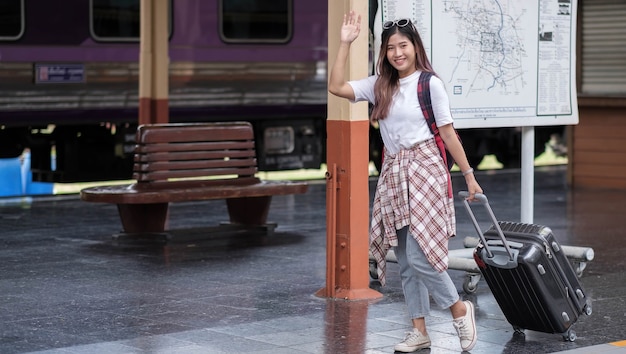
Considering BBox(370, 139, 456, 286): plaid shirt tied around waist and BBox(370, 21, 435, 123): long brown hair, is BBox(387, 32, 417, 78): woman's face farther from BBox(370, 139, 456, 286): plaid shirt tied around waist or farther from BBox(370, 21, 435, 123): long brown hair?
BBox(370, 139, 456, 286): plaid shirt tied around waist

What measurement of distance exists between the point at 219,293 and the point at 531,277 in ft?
7.89

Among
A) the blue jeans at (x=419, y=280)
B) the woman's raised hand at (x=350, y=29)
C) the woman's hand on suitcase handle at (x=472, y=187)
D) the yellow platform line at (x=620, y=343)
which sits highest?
the woman's raised hand at (x=350, y=29)

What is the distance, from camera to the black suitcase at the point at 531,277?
6648 mm

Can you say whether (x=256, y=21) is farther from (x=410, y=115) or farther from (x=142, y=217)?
(x=410, y=115)

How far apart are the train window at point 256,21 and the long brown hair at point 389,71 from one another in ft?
31.6

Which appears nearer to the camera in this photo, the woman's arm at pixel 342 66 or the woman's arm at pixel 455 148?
the woman's arm at pixel 455 148

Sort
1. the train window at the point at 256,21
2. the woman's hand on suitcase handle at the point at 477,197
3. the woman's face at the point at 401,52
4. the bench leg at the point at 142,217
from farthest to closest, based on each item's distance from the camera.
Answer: the train window at the point at 256,21 → the bench leg at the point at 142,217 → the woman's face at the point at 401,52 → the woman's hand on suitcase handle at the point at 477,197

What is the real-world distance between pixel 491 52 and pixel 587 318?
1.95 meters

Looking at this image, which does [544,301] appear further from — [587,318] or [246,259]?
[246,259]

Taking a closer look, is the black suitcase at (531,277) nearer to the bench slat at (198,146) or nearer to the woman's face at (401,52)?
the woman's face at (401,52)

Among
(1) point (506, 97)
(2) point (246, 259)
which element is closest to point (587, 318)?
(1) point (506, 97)

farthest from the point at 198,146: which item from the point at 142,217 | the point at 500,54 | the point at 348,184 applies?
the point at 500,54

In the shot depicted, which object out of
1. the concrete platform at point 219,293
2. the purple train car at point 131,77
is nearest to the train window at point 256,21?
the purple train car at point 131,77

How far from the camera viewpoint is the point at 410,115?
6.59 meters
